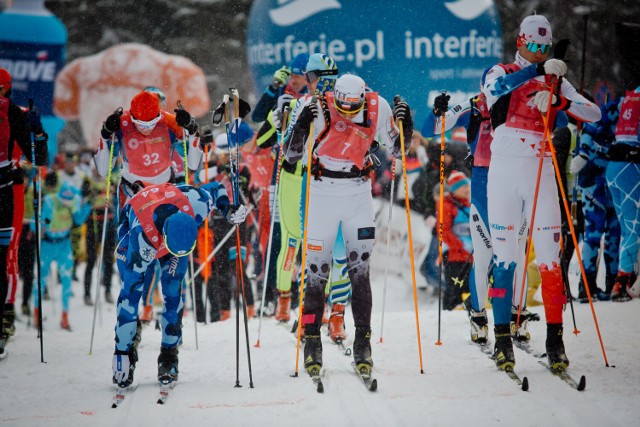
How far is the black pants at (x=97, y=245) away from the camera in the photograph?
36.0 ft

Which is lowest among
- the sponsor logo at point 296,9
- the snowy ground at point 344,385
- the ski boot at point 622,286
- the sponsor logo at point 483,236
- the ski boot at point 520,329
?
the snowy ground at point 344,385

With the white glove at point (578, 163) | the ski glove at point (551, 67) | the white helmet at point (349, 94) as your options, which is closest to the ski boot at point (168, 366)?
the white helmet at point (349, 94)

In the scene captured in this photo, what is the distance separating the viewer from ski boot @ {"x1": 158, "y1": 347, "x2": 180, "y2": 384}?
16.8 ft

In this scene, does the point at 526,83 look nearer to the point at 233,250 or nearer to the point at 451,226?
the point at 451,226

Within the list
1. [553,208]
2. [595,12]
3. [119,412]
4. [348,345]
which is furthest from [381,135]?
[595,12]

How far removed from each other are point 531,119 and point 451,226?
3.60m

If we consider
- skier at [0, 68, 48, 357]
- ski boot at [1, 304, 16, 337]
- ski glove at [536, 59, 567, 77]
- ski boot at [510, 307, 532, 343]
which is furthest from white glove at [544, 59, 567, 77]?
ski boot at [1, 304, 16, 337]

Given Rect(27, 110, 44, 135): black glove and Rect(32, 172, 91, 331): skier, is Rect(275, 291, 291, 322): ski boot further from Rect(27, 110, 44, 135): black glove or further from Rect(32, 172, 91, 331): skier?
Rect(32, 172, 91, 331): skier

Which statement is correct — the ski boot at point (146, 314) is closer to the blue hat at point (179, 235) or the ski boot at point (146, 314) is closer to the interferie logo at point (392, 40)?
the blue hat at point (179, 235)

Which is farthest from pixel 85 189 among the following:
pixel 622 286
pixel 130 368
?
Result: pixel 622 286

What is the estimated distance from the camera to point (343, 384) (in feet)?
16.5

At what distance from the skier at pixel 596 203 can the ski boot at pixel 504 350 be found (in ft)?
7.68

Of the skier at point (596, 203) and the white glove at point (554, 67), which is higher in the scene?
the white glove at point (554, 67)

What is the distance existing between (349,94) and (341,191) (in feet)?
2.22
